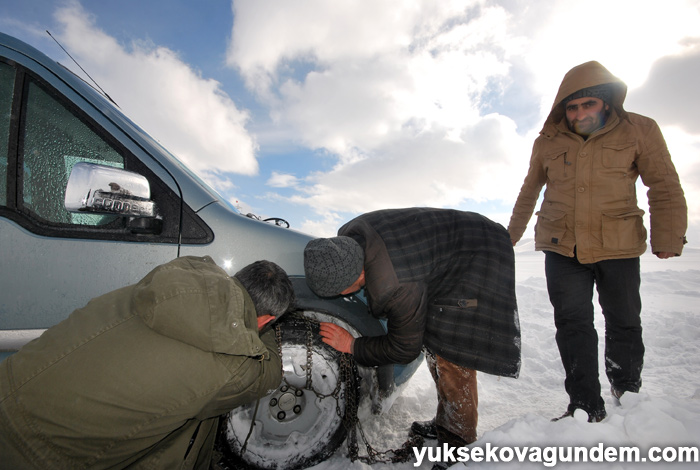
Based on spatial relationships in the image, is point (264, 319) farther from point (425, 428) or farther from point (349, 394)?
point (425, 428)

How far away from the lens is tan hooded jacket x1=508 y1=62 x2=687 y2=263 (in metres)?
1.89

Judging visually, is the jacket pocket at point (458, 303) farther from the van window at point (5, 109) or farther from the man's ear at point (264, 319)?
the van window at point (5, 109)

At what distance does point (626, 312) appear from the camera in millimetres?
1857

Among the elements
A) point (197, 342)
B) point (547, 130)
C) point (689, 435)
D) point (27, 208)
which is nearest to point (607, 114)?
point (547, 130)

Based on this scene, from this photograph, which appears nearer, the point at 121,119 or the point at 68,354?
the point at 68,354

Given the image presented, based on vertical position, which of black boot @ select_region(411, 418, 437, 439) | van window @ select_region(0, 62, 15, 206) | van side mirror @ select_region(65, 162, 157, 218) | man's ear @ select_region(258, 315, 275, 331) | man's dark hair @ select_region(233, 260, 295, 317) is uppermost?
van window @ select_region(0, 62, 15, 206)

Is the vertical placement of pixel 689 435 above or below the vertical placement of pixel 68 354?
below

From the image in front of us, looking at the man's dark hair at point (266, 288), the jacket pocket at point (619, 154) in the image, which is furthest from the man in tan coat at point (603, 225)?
the man's dark hair at point (266, 288)

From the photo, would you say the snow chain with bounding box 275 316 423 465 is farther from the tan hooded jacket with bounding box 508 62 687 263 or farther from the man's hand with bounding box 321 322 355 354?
the tan hooded jacket with bounding box 508 62 687 263

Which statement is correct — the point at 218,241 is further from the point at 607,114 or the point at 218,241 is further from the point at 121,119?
the point at 607,114

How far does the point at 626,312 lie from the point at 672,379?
136cm

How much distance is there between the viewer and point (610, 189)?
1942 mm

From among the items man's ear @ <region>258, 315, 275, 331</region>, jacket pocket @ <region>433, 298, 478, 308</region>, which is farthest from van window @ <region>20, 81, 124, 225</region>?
jacket pocket @ <region>433, 298, 478, 308</region>

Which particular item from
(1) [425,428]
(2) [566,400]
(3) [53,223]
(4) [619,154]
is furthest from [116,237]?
(2) [566,400]
